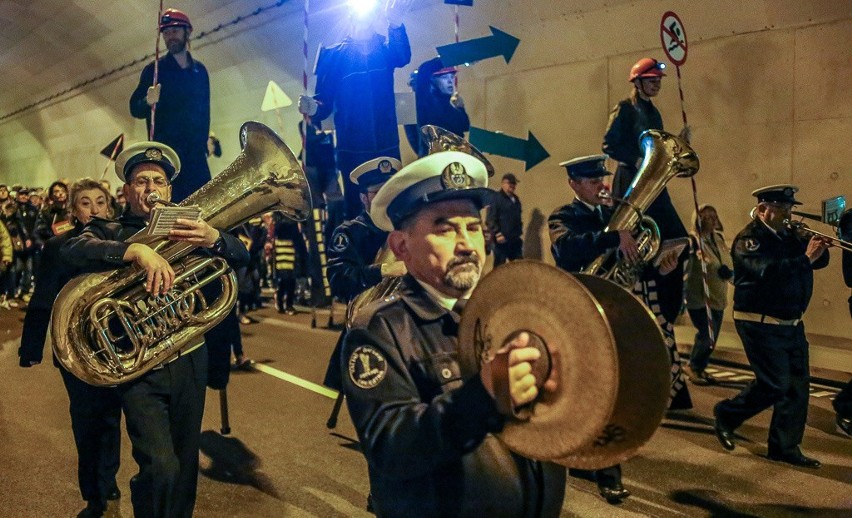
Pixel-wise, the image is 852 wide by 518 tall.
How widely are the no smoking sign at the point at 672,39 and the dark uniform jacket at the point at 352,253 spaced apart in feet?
12.1

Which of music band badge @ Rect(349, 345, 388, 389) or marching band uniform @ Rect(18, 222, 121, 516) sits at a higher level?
music band badge @ Rect(349, 345, 388, 389)

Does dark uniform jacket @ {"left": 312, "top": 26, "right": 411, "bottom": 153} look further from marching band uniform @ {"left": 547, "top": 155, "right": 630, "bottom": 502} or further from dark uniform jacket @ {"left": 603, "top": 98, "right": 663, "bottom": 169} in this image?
dark uniform jacket @ {"left": 603, "top": 98, "right": 663, "bottom": 169}

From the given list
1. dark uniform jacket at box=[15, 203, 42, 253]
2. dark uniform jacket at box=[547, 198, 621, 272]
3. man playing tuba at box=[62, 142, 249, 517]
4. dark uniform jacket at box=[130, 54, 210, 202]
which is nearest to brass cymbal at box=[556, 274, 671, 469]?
man playing tuba at box=[62, 142, 249, 517]

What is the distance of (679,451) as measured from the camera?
5.50 metres

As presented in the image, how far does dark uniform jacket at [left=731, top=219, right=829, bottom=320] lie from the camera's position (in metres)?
5.42

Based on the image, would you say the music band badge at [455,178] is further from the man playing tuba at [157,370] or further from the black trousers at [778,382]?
the black trousers at [778,382]

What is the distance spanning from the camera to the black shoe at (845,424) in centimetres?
599

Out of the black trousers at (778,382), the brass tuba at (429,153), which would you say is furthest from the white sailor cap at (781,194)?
the brass tuba at (429,153)

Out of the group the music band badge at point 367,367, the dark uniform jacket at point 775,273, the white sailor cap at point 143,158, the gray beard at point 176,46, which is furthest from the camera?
the gray beard at point 176,46

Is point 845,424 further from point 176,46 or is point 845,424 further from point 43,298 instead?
point 176,46

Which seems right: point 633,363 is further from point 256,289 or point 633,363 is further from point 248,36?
point 248,36

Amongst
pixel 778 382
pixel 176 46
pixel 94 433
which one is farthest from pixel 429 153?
pixel 778 382

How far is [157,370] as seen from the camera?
11.4ft

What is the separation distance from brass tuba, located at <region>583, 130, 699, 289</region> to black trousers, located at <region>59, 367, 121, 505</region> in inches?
115
